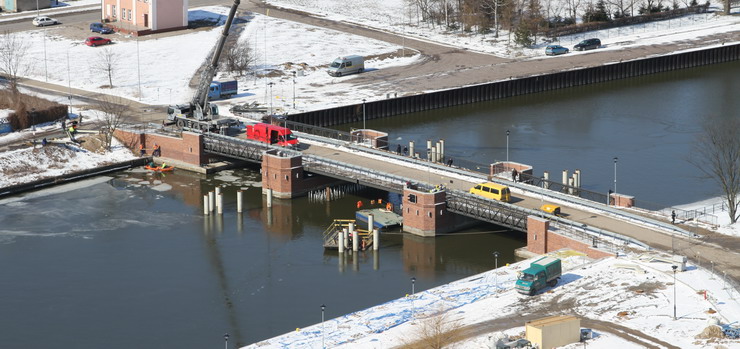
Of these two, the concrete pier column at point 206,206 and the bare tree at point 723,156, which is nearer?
the bare tree at point 723,156

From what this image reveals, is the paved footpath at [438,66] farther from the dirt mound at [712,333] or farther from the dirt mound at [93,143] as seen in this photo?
the dirt mound at [712,333]

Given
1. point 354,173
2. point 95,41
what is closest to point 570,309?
point 354,173

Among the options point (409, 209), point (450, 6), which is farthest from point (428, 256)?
point (450, 6)

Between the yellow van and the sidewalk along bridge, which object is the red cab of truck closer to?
the sidewalk along bridge

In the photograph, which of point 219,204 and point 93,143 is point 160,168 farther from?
point 219,204

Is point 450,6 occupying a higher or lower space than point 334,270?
higher

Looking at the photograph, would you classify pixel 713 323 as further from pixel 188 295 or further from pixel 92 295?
pixel 92 295

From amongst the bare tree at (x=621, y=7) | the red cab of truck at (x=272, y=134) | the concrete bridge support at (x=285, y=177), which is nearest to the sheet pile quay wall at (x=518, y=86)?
the red cab of truck at (x=272, y=134)
